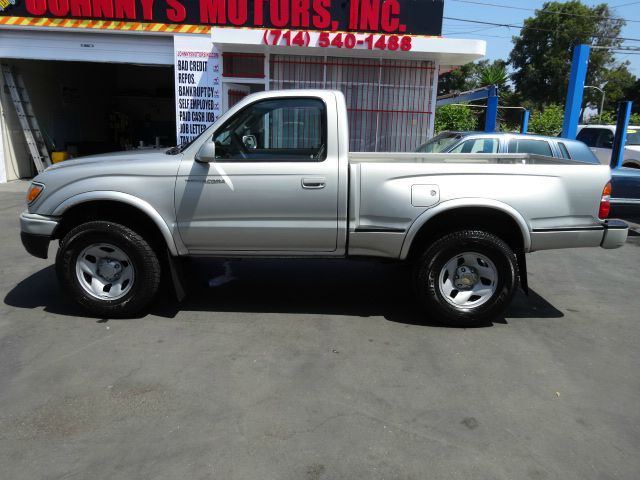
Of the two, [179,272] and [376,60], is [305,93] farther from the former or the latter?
[376,60]

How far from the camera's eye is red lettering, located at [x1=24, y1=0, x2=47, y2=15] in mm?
11688

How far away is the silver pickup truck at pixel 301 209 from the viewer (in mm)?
4535

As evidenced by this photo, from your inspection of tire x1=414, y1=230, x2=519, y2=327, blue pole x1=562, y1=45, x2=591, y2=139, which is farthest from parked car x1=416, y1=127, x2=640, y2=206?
tire x1=414, y1=230, x2=519, y2=327

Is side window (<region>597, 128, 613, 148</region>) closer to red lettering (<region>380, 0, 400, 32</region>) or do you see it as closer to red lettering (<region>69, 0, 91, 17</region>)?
red lettering (<region>380, 0, 400, 32</region>)

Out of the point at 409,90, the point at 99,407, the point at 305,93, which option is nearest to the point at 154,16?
the point at 409,90

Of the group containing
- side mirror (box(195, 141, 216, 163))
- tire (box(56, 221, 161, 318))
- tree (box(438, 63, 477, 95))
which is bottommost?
tire (box(56, 221, 161, 318))

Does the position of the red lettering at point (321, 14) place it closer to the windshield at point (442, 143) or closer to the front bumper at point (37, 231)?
the windshield at point (442, 143)

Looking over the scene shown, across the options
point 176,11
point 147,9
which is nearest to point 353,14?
point 176,11

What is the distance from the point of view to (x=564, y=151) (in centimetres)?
848

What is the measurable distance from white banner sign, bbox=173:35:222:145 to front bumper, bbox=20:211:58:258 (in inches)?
296

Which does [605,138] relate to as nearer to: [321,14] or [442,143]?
[442,143]

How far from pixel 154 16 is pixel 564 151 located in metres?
9.03

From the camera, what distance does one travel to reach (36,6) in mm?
11734

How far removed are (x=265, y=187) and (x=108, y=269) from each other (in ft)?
5.44
